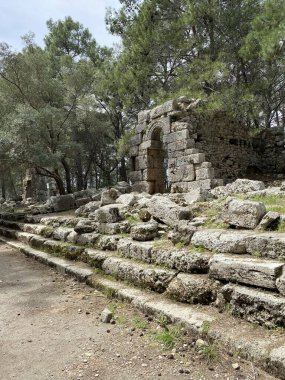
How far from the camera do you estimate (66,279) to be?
5.57 metres

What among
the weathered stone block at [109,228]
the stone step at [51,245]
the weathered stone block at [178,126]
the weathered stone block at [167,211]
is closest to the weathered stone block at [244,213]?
the weathered stone block at [167,211]

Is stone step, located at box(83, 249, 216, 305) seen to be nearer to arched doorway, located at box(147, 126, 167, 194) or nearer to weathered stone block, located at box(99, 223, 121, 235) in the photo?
weathered stone block, located at box(99, 223, 121, 235)

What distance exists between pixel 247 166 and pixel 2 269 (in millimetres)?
11365

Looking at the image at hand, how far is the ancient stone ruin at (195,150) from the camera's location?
12492 mm

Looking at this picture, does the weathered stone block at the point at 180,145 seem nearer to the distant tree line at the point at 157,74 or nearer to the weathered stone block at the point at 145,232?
the distant tree line at the point at 157,74

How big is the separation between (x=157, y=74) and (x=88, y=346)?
1741 centimetres

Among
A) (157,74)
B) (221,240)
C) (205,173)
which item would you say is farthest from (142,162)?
(221,240)

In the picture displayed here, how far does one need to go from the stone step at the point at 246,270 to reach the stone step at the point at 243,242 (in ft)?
0.56

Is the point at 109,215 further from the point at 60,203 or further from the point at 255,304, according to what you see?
the point at 60,203

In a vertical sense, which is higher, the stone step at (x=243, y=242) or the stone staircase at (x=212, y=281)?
the stone step at (x=243, y=242)

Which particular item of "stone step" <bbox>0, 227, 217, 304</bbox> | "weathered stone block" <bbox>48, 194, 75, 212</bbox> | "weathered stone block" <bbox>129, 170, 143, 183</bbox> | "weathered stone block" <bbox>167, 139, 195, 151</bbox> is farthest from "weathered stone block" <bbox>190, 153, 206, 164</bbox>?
"stone step" <bbox>0, 227, 217, 304</bbox>

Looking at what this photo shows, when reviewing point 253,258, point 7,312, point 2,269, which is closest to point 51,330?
point 7,312

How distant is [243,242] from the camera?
372 centimetres

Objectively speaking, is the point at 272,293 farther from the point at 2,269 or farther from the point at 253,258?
the point at 2,269
